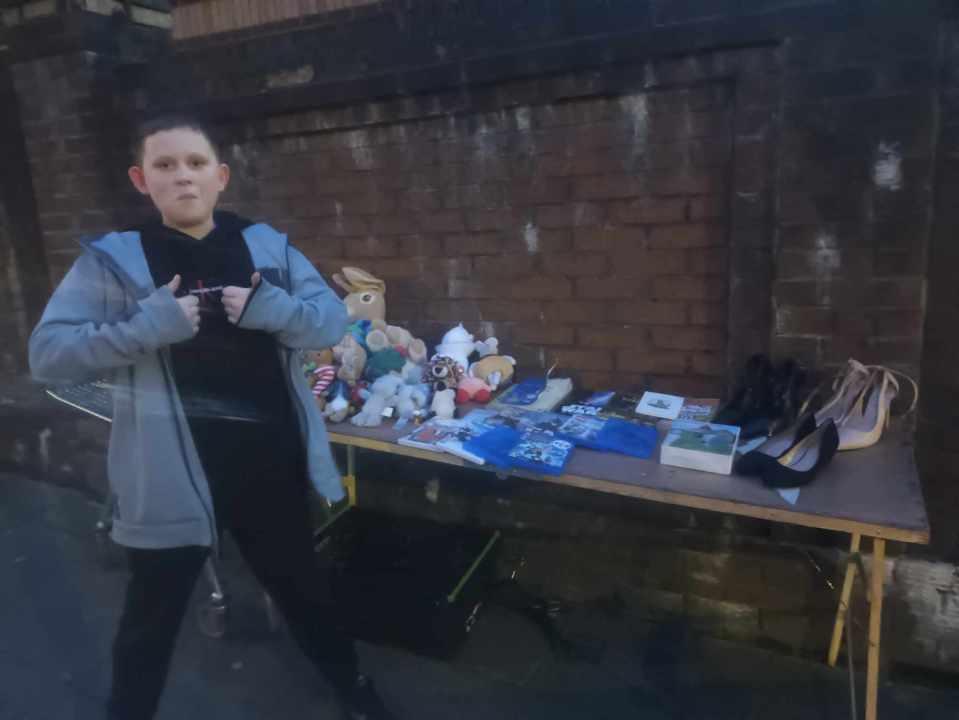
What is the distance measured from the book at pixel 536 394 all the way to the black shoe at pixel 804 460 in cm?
86

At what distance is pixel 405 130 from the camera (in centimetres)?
296

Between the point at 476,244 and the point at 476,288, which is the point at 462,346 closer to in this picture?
the point at 476,288

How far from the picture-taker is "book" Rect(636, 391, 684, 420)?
2.45 m

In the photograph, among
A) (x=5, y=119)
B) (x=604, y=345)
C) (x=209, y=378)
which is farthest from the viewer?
(x=5, y=119)

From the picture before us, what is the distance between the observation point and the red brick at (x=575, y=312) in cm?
276

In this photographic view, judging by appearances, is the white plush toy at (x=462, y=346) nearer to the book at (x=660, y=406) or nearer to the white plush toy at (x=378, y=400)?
the white plush toy at (x=378, y=400)

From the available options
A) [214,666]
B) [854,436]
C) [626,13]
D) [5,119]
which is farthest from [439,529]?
[5,119]

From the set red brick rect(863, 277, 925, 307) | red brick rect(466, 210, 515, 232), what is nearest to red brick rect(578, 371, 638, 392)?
red brick rect(466, 210, 515, 232)

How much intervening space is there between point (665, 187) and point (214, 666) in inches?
99.2

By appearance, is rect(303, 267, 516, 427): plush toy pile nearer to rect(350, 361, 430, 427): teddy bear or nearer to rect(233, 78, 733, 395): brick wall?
rect(350, 361, 430, 427): teddy bear

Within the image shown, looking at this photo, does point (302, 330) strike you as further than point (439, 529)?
No

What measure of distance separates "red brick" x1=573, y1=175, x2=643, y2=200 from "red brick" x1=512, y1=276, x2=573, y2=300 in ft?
1.13

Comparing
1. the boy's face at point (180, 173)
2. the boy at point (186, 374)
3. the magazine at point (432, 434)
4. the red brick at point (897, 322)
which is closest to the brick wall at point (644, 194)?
the red brick at point (897, 322)

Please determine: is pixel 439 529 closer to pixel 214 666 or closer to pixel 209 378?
pixel 214 666
